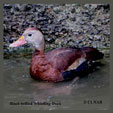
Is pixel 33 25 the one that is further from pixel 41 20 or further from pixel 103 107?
pixel 103 107

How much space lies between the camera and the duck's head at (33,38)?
569cm

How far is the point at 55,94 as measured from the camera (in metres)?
5.64

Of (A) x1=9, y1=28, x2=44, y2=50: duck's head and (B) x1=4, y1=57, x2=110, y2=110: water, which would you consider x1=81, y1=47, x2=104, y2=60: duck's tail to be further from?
(A) x1=9, y1=28, x2=44, y2=50: duck's head

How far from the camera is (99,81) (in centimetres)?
576

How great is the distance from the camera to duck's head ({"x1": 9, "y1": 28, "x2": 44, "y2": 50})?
18.7ft

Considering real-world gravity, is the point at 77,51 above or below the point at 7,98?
above

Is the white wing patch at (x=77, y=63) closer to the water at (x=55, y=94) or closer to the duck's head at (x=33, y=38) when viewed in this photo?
the water at (x=55, y=94)

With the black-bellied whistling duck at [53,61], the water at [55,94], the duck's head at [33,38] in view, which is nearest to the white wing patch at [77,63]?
the black-bellied whistling duck at [53,61]

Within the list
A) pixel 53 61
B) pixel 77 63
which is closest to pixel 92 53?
pixel 77 63

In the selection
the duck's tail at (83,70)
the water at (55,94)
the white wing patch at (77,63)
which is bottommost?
the water at (55,94)

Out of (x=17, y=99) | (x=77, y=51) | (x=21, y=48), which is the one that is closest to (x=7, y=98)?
(x=17, y=99)

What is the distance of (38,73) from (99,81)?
72 centimetres

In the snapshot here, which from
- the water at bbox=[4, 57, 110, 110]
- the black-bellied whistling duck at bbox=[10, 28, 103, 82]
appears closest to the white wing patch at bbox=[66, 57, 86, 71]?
the black-bellied whistling duck at bbox=[10, 28, 103, 82]

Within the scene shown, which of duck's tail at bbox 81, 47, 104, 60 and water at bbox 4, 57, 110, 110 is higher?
duck's tail at bbox 81, 47, 104, 60
